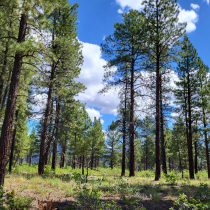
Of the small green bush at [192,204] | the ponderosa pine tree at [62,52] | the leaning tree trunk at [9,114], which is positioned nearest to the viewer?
the small green bush at [192,204]

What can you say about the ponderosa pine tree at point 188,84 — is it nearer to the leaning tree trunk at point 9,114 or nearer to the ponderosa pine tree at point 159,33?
the ponderosa pine tree at point 159,33

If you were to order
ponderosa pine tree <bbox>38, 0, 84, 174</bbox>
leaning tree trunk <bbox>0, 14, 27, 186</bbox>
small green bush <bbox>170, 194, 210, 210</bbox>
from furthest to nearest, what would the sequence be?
ponderosa pine tree <bbox>38, 0, 84, 174</bbox> < leaning tree trunk <bbox>0, 14, 27, 186</bbox> < small green bush <bbox>170, 194, 210, 210</bbox>

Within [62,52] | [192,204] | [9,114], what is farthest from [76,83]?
[192,204]

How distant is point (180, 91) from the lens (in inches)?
615

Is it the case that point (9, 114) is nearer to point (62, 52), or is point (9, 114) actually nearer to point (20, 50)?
point (20, 50)

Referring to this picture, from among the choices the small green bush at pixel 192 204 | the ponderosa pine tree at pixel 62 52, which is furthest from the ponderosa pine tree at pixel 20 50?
the small green bush at pixel 192 204

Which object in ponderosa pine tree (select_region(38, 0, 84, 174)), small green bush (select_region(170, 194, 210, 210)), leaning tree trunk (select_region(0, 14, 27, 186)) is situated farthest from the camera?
ponderosa pine tree (select_region(38, 0, 84, 174))

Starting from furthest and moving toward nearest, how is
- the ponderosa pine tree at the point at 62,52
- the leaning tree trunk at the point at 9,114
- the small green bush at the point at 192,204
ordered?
the ponderosa pine tree at the point at 62,52 → the leaning tree trunk at the point at 9,114 → the small green bush at the point at 192,204

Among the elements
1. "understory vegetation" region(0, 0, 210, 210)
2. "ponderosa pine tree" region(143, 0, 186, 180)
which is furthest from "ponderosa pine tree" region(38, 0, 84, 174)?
"ponderosa pine tree" region(143, 0, 186, 180)

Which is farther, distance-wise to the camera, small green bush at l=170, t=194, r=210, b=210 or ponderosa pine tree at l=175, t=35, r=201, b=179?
ponderosa pine tree at l=175, t=35, r=201, b=179

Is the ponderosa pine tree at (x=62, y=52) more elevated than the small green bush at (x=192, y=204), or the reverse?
the ponderosa pine tree at (x=62, y=52)

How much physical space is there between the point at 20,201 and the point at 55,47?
10089 mm

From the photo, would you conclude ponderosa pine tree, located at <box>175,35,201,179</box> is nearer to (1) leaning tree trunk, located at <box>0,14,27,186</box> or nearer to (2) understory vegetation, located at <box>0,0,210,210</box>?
(2) understory vegetation, located at <box>0,0,210,210</box>

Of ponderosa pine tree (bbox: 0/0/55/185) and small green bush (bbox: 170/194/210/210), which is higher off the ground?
ponderosa pine tree (bbox: 0/0/55/185)
